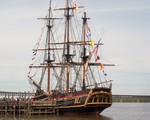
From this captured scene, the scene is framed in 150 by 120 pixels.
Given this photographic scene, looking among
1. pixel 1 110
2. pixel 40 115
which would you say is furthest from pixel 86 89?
pixel 1 110

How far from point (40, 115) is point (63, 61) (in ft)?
47.4

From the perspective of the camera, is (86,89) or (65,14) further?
(65,14)

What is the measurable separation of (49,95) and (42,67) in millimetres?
10314

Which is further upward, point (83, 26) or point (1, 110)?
point (83, 26)

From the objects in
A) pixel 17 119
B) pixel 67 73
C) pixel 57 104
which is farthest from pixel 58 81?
pixel 17 119

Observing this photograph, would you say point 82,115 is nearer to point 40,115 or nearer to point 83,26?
point 40,115

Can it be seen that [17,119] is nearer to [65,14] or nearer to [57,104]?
[57,104]

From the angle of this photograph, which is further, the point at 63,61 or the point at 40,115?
the point at 63,61

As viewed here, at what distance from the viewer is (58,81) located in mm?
86500

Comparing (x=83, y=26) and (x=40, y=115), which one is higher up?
(x=83, y=26)

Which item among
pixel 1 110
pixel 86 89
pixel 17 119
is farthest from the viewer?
pixel 1 110

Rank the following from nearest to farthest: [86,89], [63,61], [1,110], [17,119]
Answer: [17,119]
[86,89]
[1,110]
[63,61]

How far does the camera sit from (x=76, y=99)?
247 ft

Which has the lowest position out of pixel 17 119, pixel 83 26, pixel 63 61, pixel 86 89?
pixel 17 119
